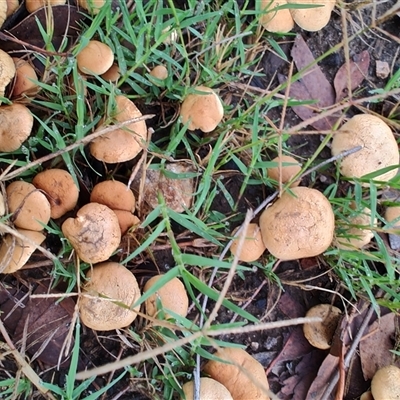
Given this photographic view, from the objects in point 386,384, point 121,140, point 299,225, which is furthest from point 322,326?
point 121,140

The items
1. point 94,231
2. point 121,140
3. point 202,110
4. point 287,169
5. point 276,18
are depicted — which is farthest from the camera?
point 276,18

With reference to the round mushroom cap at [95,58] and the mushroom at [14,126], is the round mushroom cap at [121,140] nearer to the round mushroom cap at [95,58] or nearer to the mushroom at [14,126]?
the round mushroom cap at [95,58]

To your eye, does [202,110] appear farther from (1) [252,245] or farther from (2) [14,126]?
(2) [14,126]

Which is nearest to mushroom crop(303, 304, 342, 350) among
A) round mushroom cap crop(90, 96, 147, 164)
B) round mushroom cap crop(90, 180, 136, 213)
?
round mushroom cap crop(90, 180, 136, 213)

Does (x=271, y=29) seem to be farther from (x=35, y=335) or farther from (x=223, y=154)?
(x=35, y=335)

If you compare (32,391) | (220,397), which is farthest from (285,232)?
(32,391)

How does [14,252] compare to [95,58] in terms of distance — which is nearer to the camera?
[14,252]

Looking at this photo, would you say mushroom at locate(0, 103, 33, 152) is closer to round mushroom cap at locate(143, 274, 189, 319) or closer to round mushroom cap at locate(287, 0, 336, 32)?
round mushroom cap at locate(143, 274, 189, 319)
